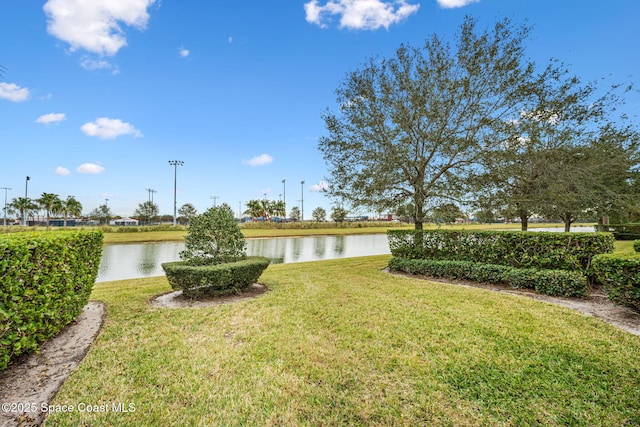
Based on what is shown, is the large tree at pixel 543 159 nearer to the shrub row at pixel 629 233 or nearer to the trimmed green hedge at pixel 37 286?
the trimmed green hedge at pixel 37 286

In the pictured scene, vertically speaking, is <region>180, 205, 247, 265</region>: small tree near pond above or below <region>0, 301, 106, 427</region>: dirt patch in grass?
above

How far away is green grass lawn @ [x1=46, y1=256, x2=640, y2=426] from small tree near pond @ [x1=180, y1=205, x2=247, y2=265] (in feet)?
4.94

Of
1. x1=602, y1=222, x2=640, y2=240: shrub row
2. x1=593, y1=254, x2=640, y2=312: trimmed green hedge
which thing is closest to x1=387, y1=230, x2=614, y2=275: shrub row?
x1=593, y1=254, x2=640, y2=312: trimmed green hedge

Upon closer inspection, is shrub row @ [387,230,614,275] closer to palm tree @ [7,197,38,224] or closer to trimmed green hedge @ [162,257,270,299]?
trimmed green hedge @ [162,257,270,299]

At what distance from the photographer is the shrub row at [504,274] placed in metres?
6.11

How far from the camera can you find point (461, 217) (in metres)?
10.0

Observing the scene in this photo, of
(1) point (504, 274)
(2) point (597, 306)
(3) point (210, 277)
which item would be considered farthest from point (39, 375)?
(2) point (597, 306)

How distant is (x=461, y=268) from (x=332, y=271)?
4.09 metres

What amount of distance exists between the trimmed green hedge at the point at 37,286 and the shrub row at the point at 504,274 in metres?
8.25

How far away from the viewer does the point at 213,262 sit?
6.68m

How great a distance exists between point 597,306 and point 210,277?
7.72 meters

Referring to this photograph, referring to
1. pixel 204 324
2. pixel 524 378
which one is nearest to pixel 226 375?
pixel 204 324

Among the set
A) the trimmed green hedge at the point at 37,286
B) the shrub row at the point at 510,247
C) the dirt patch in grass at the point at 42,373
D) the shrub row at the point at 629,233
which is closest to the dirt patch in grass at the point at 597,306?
the shrub row at the point at 510,247

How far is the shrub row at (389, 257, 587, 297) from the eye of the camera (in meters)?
6.11
